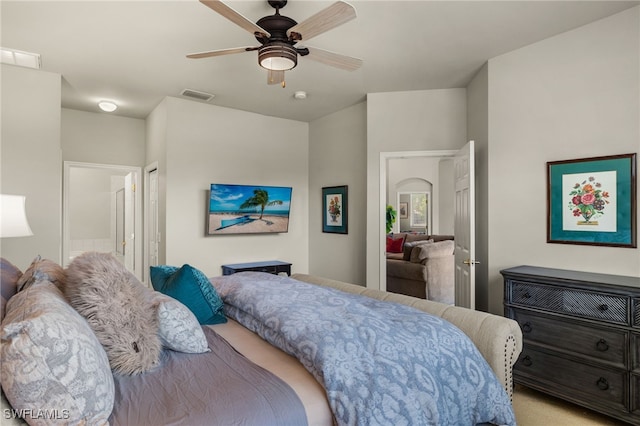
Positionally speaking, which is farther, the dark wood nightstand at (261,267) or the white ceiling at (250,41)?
the dark wood nightstand at (261,267)

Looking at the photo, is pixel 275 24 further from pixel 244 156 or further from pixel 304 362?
pixel 244 156

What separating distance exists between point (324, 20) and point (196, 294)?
5.55ft

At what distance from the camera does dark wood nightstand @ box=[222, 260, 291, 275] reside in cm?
473

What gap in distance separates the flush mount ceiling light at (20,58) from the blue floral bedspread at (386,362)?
3258 millimetres

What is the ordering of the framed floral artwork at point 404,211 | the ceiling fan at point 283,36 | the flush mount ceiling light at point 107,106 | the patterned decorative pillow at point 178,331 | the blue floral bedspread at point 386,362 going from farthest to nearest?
the framed floral artwork at point 404,211, the flush mount ceiling light at point 107,106, the ceiling fan at point 283,36, the patterned decorative pillow at point 178,331, the blue floral bedspread at point 386,362

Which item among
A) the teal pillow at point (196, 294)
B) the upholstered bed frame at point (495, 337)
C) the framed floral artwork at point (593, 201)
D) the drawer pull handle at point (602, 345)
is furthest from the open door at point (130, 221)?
the drawer pull handle at point (602, 345)

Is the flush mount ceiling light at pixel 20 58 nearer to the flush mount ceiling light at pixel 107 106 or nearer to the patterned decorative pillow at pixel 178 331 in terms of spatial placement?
the flush mount ceiling light at pixel 107 106

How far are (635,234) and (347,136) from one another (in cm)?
320

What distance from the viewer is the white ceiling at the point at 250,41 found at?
2588mm

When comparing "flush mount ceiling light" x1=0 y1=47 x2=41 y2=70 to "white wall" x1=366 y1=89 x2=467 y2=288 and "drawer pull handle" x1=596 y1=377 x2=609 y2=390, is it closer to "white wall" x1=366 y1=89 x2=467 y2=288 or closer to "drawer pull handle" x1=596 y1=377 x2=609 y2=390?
"white wall" x1=366 y1=89 x2=467 y2=288

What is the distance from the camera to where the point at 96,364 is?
3.59 feet

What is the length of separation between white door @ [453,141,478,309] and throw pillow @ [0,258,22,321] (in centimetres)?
313

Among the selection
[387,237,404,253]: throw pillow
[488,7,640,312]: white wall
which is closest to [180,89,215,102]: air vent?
[488,7,640,312]: white wall

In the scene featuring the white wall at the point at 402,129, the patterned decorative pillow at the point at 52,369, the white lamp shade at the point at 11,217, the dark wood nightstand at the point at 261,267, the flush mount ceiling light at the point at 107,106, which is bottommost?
the dark wood nightstand at the point at 261,267
